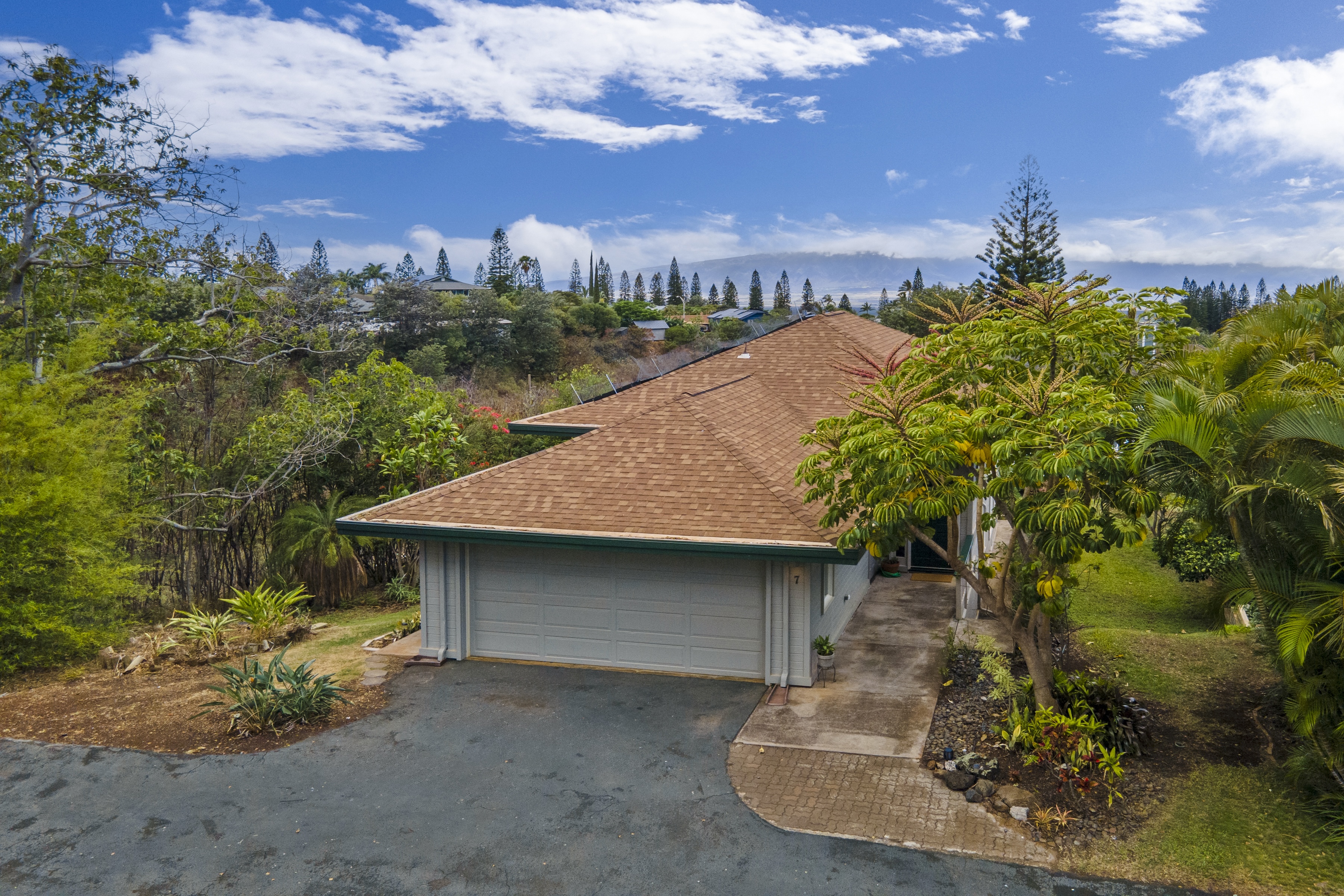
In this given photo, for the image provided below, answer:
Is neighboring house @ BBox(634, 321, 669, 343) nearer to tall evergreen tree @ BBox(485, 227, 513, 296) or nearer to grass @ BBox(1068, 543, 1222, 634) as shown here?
tall evergreen tree @ BBox(485, 227, 513, 296)

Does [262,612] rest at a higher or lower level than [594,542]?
lower

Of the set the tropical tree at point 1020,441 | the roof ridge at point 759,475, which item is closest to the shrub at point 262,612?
the roof ridge at point 759,475

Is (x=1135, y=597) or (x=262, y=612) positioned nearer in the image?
(x=262, y=612)

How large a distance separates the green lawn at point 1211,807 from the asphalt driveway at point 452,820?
0.55 m

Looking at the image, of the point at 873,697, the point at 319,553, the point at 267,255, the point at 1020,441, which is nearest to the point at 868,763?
the point at 873,697

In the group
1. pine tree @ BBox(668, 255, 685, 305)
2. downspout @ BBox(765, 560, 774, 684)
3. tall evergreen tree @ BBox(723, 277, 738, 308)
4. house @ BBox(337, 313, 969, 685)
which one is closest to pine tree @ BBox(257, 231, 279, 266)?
house @ BBox(337, 313, 969, 685)

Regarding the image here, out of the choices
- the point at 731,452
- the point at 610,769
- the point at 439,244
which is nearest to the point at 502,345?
the point at 731,452

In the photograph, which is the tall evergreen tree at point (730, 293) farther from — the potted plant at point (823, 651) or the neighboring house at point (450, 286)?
the potted plant at point (823, 651)

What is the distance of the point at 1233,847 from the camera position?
7.38 metres

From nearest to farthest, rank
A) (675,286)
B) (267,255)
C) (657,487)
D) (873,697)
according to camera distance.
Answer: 1. (873,697)
2. (657,487)
3. (267,255)
4. (675,286)

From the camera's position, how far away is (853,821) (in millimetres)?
8000

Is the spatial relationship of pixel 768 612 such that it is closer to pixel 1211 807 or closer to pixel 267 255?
pixel 1211 807

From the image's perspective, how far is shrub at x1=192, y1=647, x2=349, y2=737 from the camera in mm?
10086

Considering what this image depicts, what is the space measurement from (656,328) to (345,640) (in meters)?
64.8
